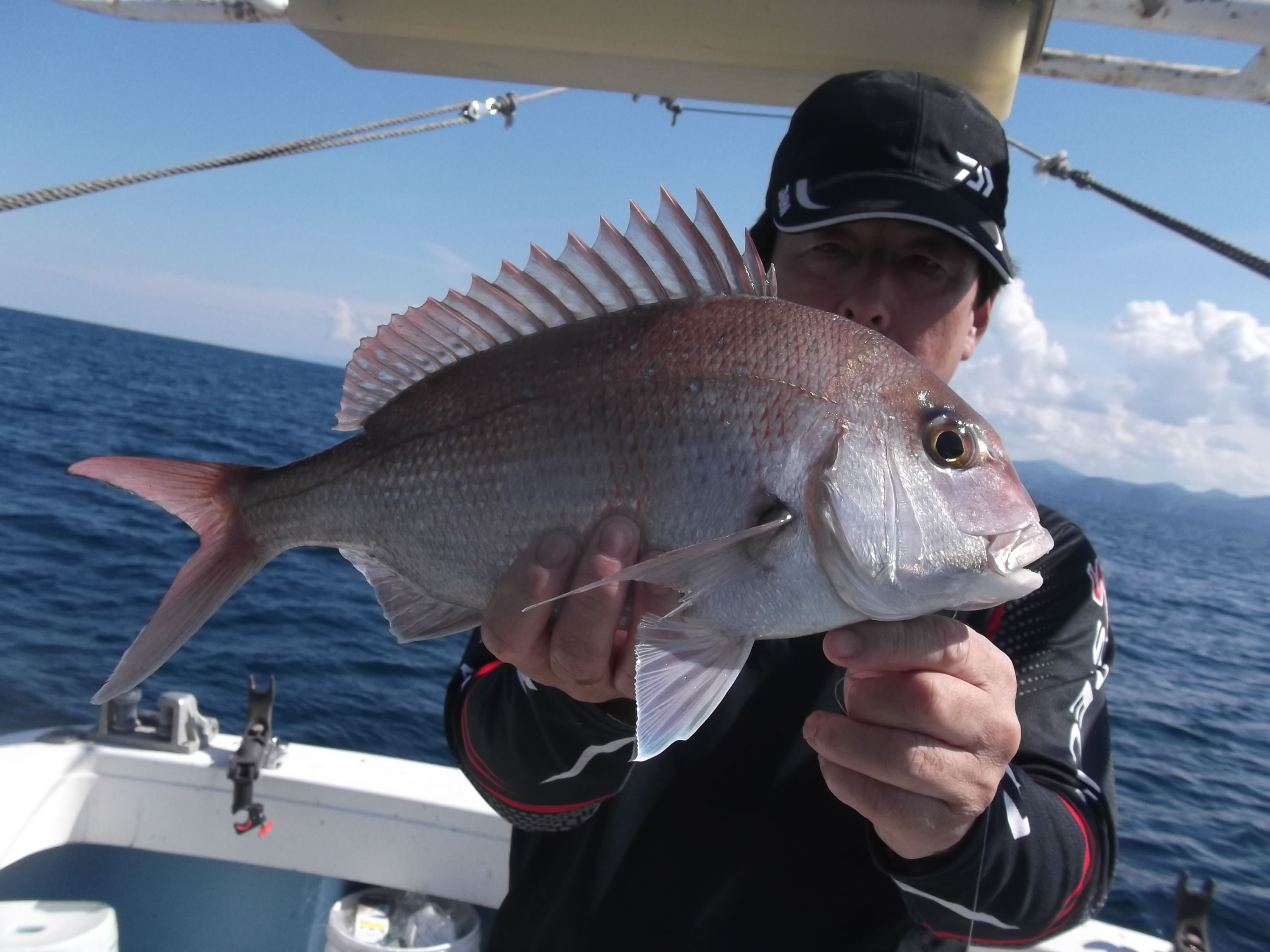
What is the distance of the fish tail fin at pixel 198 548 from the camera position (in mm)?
1699

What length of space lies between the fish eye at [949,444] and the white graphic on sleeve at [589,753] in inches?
37.1

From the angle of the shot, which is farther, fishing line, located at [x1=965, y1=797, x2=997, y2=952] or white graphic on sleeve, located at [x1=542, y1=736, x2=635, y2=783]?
white graphic on sleeve, located at [x1=542, y1=736, x2=635, y2=783]

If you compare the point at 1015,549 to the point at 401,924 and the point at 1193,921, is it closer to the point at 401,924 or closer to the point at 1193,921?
the point at 1193,921

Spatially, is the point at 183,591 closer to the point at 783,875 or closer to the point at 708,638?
the point at 708,638

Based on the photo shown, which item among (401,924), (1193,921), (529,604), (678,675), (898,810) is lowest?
(401,924)

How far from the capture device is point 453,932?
3.74 m

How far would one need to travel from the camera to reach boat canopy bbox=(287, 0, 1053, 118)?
2496mm

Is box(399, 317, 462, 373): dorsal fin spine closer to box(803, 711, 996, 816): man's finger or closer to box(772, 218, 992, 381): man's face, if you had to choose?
box(772, 218, 992, 381): man's face

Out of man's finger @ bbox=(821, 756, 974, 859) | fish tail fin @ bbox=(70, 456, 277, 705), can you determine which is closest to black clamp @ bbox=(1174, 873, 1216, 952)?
man's finger @ bbox=(821, 756, 974, 859)

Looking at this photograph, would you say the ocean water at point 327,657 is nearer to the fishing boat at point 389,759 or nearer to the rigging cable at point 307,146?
the fishing boat at point 389,759

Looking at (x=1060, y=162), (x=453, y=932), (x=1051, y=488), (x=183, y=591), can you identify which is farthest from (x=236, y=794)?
(x=1051, y=488)

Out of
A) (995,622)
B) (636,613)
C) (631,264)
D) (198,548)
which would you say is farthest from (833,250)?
(198,548)

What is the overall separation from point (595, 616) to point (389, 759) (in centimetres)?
302

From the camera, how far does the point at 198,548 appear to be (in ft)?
6.14
